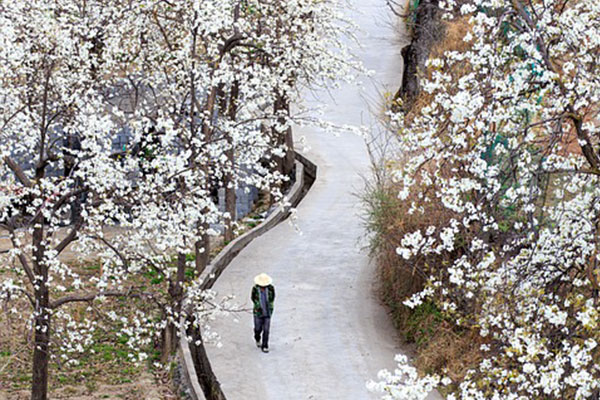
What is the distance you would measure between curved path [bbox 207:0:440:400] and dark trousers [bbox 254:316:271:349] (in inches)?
9.7

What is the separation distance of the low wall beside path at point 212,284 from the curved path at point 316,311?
19 centimetres

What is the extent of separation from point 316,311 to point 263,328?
2299 mm

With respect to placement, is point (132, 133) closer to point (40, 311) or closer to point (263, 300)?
Result: point (263, 300)

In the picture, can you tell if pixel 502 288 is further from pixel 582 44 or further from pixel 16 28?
pixel 16 28

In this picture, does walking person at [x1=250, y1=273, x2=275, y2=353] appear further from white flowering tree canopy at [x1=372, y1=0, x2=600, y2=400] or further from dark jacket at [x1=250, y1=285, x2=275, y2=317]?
white flowering tree canopy at [x1=372, y1=0, x2=600, y2=400]

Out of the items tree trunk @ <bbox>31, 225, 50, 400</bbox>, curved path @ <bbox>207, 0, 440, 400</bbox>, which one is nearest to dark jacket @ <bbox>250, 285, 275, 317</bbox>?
curved path @ <bbox>207, 0, 440, 400</bbox>

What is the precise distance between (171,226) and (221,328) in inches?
161

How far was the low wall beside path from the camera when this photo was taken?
52.7 ft

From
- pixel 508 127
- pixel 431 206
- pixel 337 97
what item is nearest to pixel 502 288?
pixel 508 127

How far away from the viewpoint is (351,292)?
20.1 m

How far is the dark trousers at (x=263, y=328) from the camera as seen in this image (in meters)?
16.9

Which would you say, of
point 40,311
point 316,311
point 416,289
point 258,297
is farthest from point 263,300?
point 40,311

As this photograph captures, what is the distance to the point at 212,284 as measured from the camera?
2048 centimetres

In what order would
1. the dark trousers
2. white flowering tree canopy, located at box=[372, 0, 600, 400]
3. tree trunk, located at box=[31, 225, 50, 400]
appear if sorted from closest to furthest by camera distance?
white flowering tree canopy, located at box=[372, 0, 600, 400] < tree trunk, located at box=[31, 225, 50, 400] < the dark trousers
